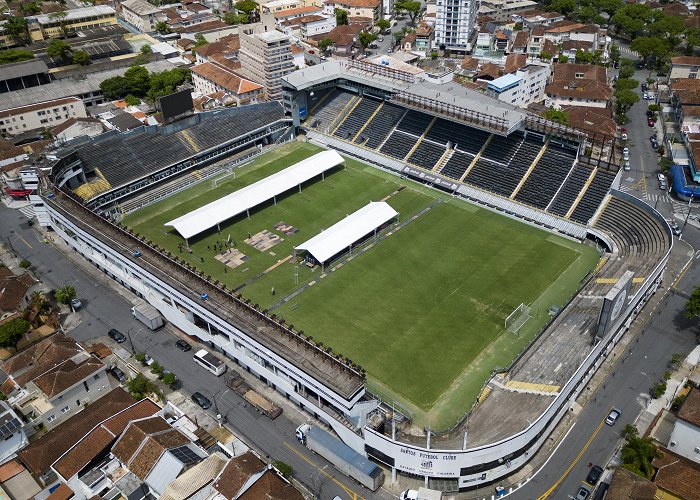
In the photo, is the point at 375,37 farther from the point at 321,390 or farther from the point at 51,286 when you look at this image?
the point at 321,390

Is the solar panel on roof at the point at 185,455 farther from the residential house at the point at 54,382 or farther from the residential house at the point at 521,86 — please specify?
the residential house at the point at 521,86

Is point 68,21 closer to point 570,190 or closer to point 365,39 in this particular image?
point 365,39

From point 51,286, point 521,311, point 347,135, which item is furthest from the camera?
point 347,135

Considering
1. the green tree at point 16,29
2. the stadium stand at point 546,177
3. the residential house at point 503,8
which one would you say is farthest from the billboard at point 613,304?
the green tree at point 16,29

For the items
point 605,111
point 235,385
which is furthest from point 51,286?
point 605,111

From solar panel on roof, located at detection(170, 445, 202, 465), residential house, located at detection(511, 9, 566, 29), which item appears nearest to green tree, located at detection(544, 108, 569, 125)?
residential house, located at detection(511, 9, 566, 29)

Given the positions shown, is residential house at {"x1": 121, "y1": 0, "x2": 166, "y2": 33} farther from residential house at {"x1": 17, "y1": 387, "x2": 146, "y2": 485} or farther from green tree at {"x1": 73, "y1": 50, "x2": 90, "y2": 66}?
residential house at {"x1": 17, "y1": 387, "x2": 146, "y2": 485}
